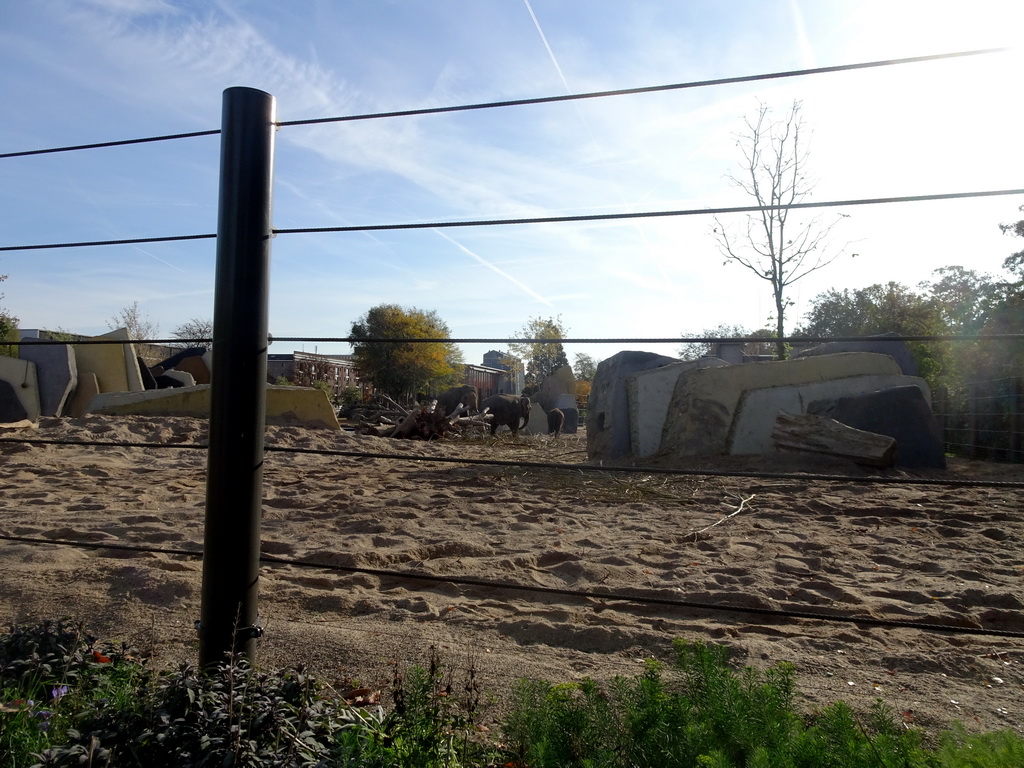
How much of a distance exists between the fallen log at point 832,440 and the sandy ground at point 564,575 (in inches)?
38.0

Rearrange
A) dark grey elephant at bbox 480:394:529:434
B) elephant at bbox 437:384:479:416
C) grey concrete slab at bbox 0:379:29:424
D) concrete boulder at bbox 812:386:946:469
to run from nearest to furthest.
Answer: concrete boulder at bbox 812:386:946:469 → grey concrete slab at bbox 0:379:29:424 → dark grey elephant at bbox 480:394:529:434 → elephant at bbox 437:384:479:416

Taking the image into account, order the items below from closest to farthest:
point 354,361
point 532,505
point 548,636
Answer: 1. point 548,636
2. point 532,505
3. point 354,361

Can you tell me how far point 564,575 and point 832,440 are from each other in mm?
5514

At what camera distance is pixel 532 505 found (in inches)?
248

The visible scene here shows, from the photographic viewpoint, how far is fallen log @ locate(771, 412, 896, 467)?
8.13 meters

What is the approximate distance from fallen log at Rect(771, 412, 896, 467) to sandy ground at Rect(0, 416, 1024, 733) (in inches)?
38.0

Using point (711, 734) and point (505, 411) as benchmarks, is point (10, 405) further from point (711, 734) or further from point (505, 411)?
point (711, 734)

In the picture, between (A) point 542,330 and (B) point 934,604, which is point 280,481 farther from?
(A) point 542,330

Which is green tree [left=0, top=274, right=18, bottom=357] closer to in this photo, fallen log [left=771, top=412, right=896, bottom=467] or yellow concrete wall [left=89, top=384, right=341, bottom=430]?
yellow concrete wall [left=89, top=384, right=341, bottom=430]

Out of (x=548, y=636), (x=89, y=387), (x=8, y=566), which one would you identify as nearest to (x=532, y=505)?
(x=548, y=636)

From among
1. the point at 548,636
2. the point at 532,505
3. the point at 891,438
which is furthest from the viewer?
the point at 891,438

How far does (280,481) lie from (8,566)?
399cm

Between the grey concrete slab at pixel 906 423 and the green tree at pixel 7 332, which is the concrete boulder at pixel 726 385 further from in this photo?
the green tree at pixel 7 332

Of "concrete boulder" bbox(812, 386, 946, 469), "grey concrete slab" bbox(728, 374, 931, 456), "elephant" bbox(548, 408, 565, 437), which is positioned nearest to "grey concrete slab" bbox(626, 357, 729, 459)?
"grey concrete slab" bbox(728, 374, 931, 456)
